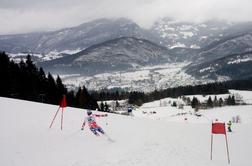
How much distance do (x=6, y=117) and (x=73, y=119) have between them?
5.53 m

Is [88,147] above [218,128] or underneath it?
underneath

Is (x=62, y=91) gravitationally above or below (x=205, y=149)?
above

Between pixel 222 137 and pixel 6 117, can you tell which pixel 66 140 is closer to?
pixel 6 117

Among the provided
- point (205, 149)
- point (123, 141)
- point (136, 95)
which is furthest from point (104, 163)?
point (136, 95)

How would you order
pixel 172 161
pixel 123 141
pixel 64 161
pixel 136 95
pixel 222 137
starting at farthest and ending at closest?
1. pixel 136 95
2. pixel 222 137
3. pixel 123 141
4. pixel 172 161
5. pixel 64 161

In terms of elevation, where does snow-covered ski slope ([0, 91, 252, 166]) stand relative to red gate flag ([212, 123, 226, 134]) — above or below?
below

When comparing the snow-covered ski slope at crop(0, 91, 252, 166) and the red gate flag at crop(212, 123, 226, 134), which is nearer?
the snow-covered ski slope at crop(0, 91, 252, 166)

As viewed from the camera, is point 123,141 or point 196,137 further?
point 196,137

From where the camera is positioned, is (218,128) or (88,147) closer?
(88,147)

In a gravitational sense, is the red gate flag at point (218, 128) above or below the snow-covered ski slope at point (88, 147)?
above

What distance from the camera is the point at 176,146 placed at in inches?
926

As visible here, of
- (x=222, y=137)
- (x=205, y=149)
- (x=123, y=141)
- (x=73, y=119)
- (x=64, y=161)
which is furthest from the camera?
(x=222, y=137)

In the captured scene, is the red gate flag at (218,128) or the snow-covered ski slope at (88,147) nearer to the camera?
the snow-covered ski slope at (88,147)

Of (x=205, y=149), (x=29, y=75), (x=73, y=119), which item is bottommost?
(x=205, y=149)
